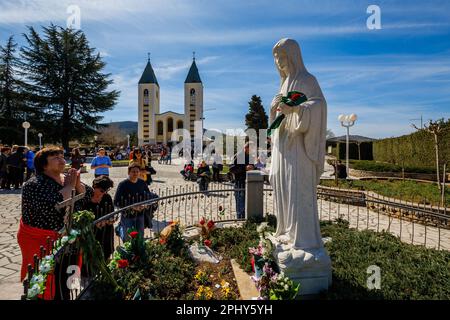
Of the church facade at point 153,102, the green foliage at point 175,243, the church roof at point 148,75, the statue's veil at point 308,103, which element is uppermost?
the church roof at point 148,75

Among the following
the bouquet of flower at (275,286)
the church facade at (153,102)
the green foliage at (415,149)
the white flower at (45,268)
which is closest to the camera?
the white flower at (45,268)

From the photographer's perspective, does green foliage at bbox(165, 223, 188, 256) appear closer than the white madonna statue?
No

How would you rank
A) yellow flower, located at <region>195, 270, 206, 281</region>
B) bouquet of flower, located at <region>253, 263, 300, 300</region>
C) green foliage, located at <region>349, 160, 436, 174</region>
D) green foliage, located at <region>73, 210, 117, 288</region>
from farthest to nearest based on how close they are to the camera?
green foliage, located at <region>349, 160, 436, 174</region>, yellow flower, located at <region>195, 270, 206, 281</region>, green foliage, located at <region>73, 210, 117, 288</region>, bouquet of flower, located at <region>253, 263, 300, 300</region>

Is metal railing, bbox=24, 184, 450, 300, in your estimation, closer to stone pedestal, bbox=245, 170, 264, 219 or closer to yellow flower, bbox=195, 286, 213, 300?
stone pedestal, bbox=245, 170, 264, 219

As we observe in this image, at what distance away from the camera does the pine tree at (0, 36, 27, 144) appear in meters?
37.5

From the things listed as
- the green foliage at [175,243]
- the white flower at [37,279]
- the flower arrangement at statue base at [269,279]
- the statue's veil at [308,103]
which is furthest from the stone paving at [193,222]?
the statue's veil at [308,103]

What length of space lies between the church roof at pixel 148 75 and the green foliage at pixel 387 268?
7431 cm

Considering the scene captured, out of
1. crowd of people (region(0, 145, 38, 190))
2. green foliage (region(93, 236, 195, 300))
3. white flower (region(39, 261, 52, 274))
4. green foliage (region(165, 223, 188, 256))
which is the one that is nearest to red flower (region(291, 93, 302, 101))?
green foliage (region(93, 236, 195, 300))

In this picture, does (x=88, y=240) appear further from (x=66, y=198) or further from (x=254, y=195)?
(x=254, y=195)

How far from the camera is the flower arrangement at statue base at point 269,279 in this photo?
114 inches

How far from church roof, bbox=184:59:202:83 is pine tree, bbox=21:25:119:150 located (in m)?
35.8

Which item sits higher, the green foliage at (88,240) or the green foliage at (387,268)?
the green foliage at (88,240)

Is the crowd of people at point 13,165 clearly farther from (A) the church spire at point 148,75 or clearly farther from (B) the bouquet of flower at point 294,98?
(A) the church spire at point 148,75

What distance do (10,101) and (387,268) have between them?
160 feet
